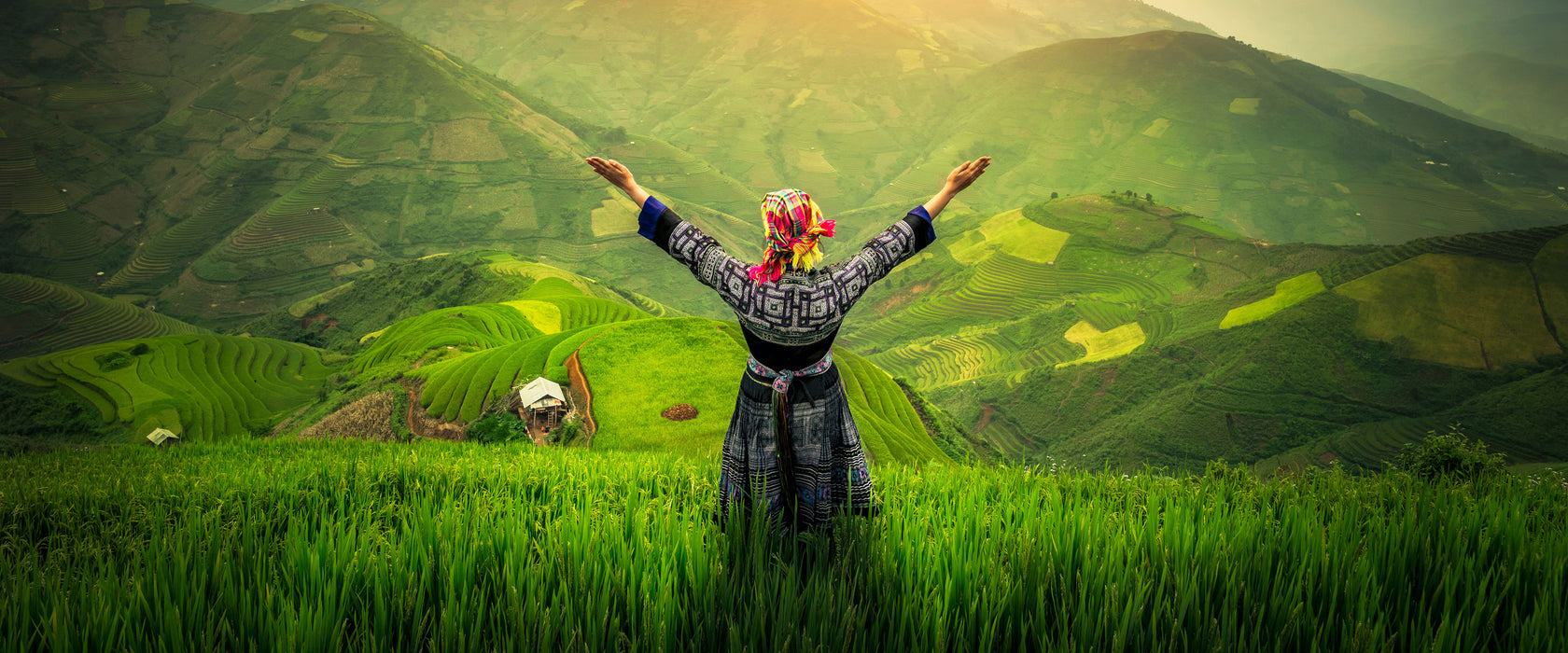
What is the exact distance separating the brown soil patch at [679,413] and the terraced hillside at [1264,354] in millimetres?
66360

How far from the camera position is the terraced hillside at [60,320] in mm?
102750

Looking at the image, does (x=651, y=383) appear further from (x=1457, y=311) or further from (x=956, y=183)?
(x=1457, y=311)

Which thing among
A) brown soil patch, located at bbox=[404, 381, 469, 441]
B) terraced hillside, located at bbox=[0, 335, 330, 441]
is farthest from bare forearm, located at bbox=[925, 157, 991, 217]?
terraced hillside, located at bbox=[0, 335, 330, 441]

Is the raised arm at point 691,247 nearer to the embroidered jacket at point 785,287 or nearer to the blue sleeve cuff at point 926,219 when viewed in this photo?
the embroidered jacket at point 785,287

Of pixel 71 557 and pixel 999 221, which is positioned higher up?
pixel 999 221

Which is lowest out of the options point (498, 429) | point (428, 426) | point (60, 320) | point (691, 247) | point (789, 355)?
point (428, 426)

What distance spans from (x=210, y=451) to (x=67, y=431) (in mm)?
79738

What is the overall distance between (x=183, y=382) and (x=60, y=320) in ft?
226

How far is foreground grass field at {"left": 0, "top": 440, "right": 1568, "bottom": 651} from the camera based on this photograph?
2168 millimetres

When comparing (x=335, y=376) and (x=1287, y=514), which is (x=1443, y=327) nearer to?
(x=1287, y=514)

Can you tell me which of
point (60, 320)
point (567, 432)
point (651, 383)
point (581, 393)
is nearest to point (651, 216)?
point (567, 432)

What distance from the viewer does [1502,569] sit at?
8.50ft

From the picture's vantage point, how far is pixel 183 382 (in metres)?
68.2

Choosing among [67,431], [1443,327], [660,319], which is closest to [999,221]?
[1443,327]
